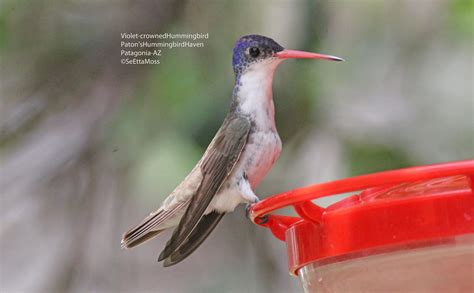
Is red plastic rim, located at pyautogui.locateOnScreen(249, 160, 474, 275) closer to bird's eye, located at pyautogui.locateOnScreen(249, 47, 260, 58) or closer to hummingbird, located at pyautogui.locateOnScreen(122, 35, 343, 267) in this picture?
hummingbird, located at pyautogui.locateOnScreen(122, 35, 343, 267)

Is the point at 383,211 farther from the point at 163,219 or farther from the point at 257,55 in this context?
the point at 257,55

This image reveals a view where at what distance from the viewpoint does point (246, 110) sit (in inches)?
65.1

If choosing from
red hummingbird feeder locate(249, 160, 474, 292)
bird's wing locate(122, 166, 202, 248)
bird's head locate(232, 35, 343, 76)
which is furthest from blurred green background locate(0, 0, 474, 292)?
red hummingbird feeder locate(249, 160, 474, 292)

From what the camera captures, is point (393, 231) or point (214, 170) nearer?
point (393, 231)

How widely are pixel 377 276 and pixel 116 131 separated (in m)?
1.39

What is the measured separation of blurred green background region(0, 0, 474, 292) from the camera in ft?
6.81

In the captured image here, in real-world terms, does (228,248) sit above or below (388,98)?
below

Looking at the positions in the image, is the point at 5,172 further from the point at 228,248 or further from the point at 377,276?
the point at 377,276

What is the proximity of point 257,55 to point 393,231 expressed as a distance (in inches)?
40.3

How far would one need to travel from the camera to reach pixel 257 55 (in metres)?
1.77

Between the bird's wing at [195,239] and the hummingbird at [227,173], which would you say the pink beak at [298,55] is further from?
the bird's wing at [195,239]

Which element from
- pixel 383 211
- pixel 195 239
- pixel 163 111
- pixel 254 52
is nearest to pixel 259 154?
pixel 195 239

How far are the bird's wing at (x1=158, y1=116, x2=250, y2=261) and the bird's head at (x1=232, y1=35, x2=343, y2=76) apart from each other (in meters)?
0.15

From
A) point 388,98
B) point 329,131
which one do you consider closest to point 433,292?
point 329,131
